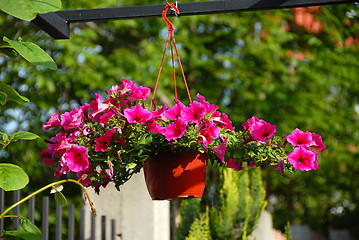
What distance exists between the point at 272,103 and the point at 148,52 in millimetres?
2074

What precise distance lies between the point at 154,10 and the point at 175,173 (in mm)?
852

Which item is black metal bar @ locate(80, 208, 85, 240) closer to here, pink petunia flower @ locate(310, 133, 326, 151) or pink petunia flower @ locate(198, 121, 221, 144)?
pink petunia flower @ locate(198, 121, 221, 144)

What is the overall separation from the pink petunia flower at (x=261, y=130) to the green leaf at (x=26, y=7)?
3.11 ft

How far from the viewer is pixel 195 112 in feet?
6.36

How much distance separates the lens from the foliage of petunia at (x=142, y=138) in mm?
1922

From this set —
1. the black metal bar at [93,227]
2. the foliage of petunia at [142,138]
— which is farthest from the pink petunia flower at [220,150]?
the black metal bar at [93,227]

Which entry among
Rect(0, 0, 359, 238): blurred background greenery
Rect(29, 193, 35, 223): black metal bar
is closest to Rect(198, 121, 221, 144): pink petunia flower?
Rect(29, 193, 35, 223): black metal bar

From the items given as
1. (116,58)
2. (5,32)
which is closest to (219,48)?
(116,58)

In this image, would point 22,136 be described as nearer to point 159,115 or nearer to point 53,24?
point 159,115

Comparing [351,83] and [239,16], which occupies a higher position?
[239,16]

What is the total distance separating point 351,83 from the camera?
8.90 metres

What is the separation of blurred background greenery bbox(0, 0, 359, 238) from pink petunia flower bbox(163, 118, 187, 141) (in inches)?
190

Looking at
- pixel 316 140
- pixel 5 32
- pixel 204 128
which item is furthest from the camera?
pixel 5 32

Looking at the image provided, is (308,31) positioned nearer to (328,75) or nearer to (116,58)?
(328,75)
